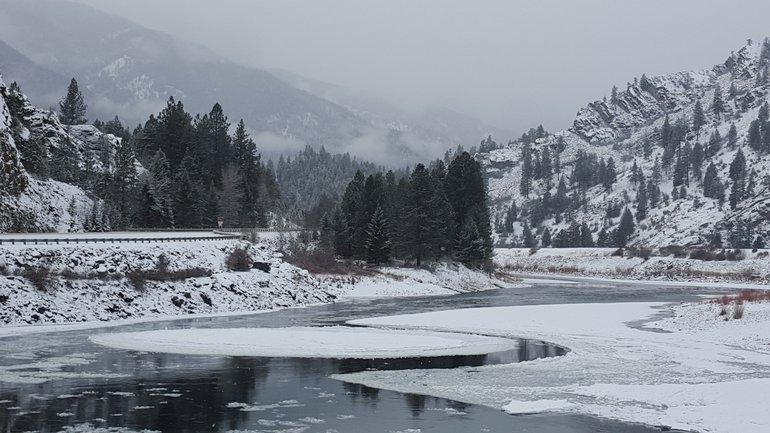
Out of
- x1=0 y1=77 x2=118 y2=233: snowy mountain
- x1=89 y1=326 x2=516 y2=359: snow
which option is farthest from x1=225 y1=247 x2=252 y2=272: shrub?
x1=0 y1=77 x2=118 y2=233: snowy mountain

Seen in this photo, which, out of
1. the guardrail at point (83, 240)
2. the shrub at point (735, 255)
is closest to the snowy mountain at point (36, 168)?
the guardrail at point (83, 240)

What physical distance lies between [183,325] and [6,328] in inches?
391

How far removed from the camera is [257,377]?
25391 mm

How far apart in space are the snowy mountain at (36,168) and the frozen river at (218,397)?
38.3m

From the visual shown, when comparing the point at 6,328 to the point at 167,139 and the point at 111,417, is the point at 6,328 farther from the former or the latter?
the point at 167,139

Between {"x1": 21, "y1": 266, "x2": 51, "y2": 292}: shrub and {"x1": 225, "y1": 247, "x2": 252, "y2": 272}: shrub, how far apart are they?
56.2 feet

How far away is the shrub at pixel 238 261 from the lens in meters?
59.7

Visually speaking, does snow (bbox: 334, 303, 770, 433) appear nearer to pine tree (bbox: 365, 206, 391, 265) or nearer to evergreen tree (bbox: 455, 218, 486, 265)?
pine tree (bbox: 365, 206, 391, 265)

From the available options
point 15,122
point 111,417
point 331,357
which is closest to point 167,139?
point 15,122

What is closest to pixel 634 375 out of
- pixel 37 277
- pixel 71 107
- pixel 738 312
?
pixel 738 312

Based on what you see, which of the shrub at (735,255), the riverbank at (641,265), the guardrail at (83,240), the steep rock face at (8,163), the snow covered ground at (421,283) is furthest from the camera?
the shrub at (735,255)

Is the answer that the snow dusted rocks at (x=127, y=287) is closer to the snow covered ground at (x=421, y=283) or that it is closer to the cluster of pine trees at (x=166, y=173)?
the snow covered ground at (x=421, y=283)

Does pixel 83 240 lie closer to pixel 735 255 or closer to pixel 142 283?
pixel 142 283

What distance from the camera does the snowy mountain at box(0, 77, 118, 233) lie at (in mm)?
66625
